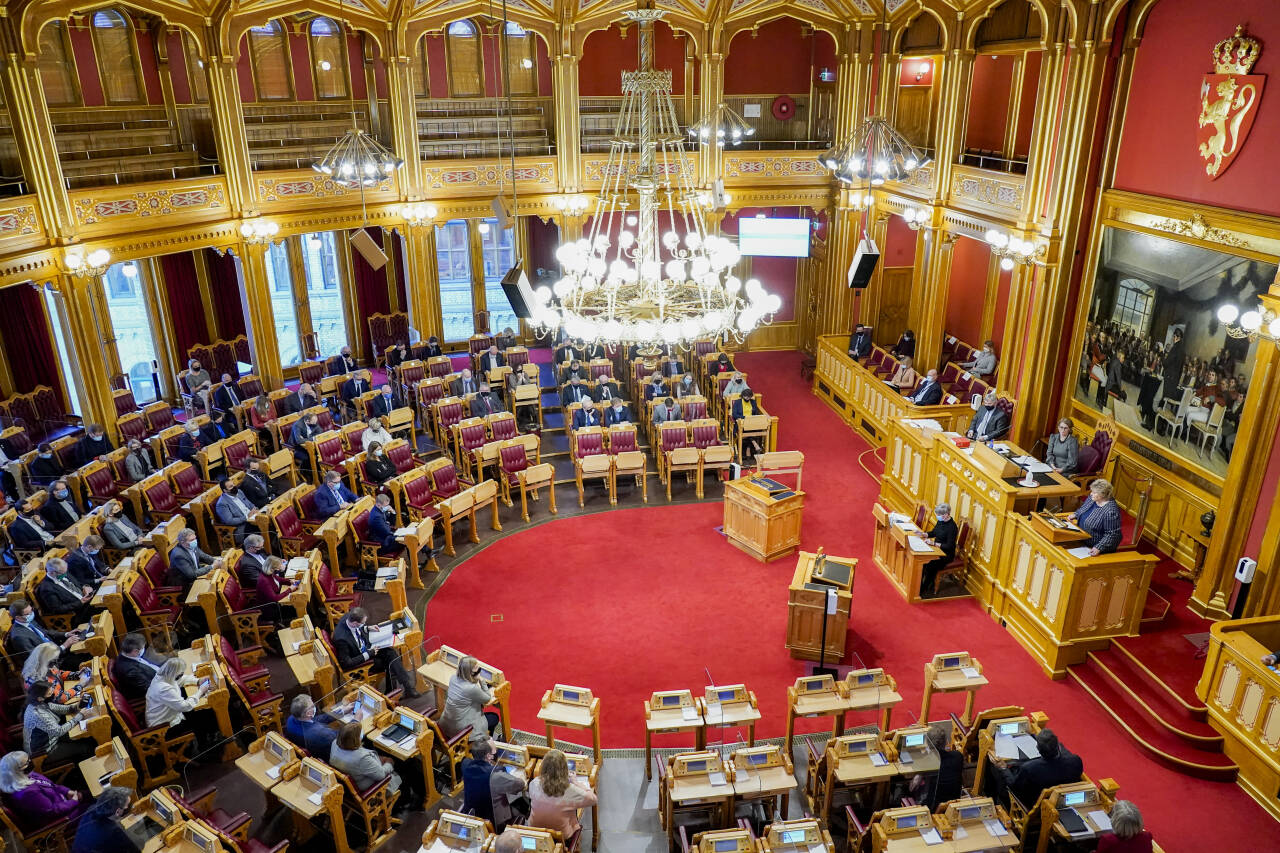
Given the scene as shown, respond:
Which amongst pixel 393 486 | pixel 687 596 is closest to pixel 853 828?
pixel 687 596

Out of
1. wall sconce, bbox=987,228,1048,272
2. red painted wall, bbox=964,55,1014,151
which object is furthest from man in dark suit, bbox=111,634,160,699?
red painted wall, bbox=964,55,1014,151

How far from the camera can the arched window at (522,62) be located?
1727 cm

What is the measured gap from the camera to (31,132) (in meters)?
11.6

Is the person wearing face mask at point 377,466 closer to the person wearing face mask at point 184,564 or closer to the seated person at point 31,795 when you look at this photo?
the person wearing face mask at point 184,564

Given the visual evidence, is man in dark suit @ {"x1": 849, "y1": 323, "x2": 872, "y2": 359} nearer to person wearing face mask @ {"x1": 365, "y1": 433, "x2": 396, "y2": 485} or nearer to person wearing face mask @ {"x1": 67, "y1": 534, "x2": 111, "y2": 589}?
person wearing face mask @ {"x1": 365, "y1": 433, "x2": 396, "y2": 485}

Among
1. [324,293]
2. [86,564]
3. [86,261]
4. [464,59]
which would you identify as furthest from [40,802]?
[324,293]

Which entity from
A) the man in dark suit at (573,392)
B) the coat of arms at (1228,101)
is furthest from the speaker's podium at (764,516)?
the coat of arms at (1228,101)

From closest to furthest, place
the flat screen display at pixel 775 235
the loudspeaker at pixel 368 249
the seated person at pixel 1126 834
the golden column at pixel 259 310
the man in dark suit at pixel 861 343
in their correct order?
the seated person at pixel 1126 834
the loudspeaker at pixel 368 249
the golden column at pixel 259 310
the man in dark suit at pixel 861 343
the flat screen display at pixel 775 235

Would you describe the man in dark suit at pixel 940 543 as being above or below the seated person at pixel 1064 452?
below

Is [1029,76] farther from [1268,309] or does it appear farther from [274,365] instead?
[274,365]

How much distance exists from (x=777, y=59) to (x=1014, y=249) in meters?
7.78

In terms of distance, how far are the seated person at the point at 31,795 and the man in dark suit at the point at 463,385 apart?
826 cm

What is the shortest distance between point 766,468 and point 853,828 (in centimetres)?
595

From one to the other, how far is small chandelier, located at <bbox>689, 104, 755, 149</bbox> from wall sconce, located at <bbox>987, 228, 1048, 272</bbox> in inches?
220
